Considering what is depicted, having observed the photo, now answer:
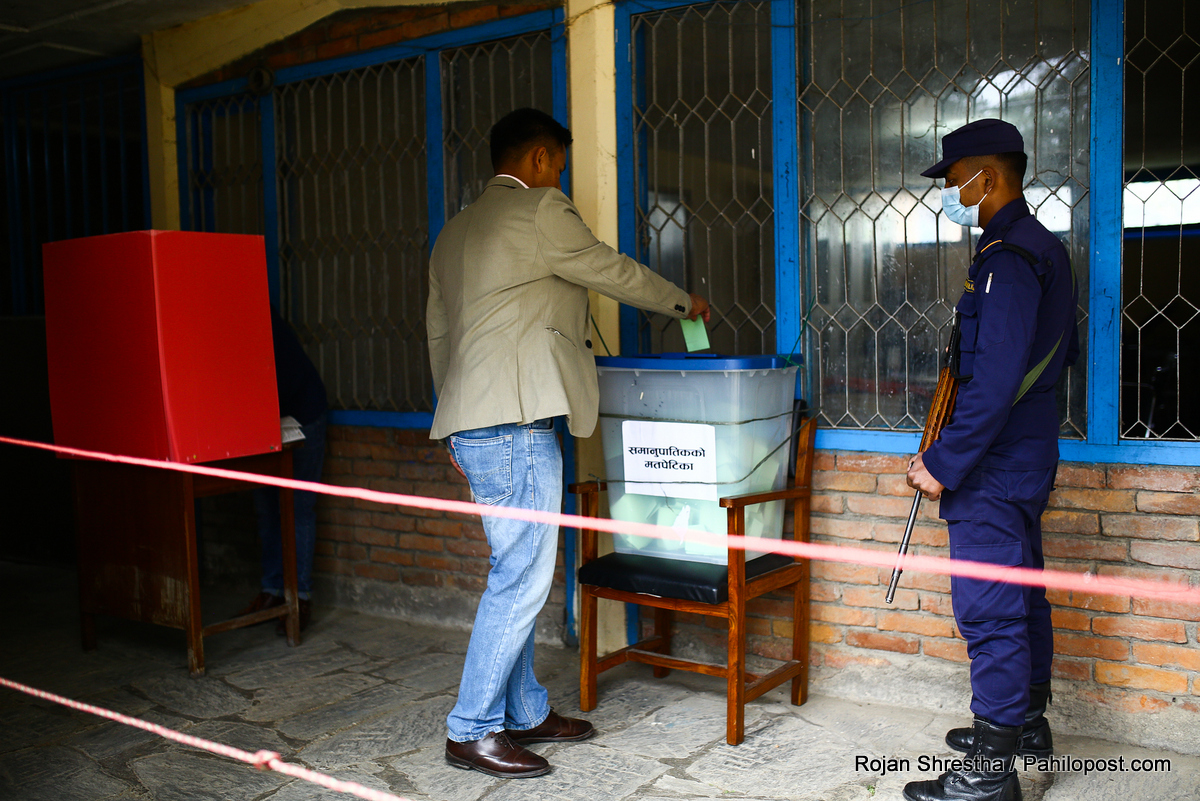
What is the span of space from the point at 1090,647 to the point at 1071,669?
91 mm

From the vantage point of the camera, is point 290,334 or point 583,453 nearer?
point 583,453

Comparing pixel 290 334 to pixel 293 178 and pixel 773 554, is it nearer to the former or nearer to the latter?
pixel 293 178

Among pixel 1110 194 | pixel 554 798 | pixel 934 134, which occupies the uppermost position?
pixel 934 134

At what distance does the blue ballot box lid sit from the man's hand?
24.3 inches

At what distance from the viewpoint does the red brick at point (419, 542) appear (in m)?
4.42

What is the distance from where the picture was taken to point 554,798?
9.01ft

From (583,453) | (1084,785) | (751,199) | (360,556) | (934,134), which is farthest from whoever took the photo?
(360,556)

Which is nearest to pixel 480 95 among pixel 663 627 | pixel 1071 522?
pixel 663 627

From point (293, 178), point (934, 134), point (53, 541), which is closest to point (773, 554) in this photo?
point (934, 134)

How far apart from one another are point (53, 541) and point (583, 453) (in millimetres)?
3441

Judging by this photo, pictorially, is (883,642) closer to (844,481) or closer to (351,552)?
(844,481)

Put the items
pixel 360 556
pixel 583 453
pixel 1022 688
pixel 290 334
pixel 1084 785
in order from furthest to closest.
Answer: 1. pixel 360 556
2. pixel 290 334
3. pixel 583 453
4. pixel 1084 785
5. pixel 1022 688

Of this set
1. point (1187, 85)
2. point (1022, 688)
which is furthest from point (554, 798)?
point (1187, 85)

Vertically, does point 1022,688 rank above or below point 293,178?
below
